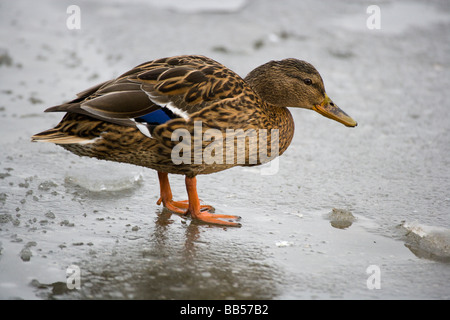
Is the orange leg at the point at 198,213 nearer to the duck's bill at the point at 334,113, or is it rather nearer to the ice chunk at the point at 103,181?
the ice chunk at the point at 103,181

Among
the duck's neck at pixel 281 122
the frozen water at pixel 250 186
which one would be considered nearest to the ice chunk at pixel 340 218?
the frozen water at pixel 250 186

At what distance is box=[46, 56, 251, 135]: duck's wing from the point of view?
374 centimetres

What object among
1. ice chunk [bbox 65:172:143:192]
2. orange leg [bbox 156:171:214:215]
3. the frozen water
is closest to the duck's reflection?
the frozen water

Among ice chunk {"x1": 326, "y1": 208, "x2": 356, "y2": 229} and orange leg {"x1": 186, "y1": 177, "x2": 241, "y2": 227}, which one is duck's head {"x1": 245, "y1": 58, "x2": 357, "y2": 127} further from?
orange leg {"x1": 186, "y1": 177, "x2": 241, "y2": 227}

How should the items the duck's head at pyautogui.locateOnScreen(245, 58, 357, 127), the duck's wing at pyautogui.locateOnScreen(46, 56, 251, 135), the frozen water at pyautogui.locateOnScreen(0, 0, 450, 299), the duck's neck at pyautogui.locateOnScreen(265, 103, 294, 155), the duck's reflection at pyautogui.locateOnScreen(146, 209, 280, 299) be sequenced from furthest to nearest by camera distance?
1. the duck's head at pyautogui.locateOnScreen(245, 58, 357, 127)
2. the duck's neck at pyautogui.locateOnScreen(265, 103, 294, 155)
3. the duck's wing at pyautogui.locateOnScreen(46, 56, 251, 135)
4. the frozen water at pyautogui.locateOnScreen(0, 0, 450, 299)
5. the duck's reflection at pyautogui.locateOnScreen(146, 209, 280, 299)

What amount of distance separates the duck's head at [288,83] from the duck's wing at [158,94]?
258 mm

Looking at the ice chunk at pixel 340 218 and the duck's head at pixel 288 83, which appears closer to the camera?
the ice chunk at pixel 340 218

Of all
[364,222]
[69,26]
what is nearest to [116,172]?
[364,222]

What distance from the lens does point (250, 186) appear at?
4660 millimetres

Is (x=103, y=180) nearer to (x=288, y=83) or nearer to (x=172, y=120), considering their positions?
(x=172, y=120)

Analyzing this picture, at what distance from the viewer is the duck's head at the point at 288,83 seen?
4.29m

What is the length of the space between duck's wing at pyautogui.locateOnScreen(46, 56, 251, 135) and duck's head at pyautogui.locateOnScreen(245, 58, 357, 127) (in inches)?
10.2

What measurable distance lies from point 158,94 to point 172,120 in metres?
0.22

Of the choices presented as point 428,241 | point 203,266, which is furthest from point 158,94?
point 428,241
